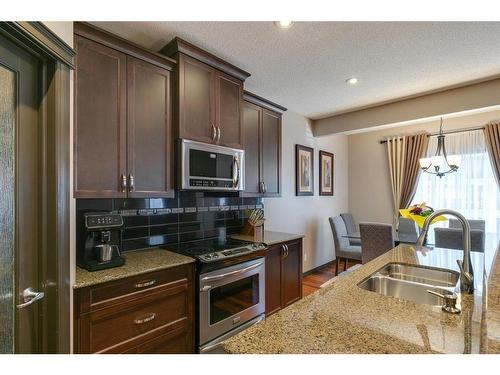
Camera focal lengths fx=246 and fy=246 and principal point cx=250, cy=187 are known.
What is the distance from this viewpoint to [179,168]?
1.95 meters

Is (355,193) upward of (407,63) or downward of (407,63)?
downward

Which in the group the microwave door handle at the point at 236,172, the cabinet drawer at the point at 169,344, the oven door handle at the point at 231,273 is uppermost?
the microwave door handle at the point at 236,172

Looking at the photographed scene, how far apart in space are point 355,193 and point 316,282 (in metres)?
2.28

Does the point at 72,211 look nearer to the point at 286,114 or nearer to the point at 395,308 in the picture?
the point at 395,308

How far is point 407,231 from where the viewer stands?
3.70 m

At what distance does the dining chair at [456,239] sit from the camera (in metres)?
2.80

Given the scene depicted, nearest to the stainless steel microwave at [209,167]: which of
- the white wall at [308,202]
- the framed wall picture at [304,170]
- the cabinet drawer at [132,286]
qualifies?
the cabinet drawer at [132,286]

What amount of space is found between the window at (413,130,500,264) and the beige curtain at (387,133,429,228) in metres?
0.18

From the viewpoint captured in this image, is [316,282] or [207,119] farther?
[316,282]

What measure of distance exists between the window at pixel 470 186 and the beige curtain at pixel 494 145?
109 mm

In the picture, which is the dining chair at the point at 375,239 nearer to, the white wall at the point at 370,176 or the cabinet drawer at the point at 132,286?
the white wall at the point at 370,176

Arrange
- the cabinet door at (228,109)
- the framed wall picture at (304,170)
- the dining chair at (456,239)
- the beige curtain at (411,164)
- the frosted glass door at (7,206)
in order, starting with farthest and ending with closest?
the beige curtain at (411,164)
the framed wall picture at (304,170)
the dining chair at (456,239)
the cabinet door at (228,109)
the frosted glass door at (7,206)

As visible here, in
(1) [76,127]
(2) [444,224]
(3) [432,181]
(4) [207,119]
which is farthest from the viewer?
(3) [432,181]
